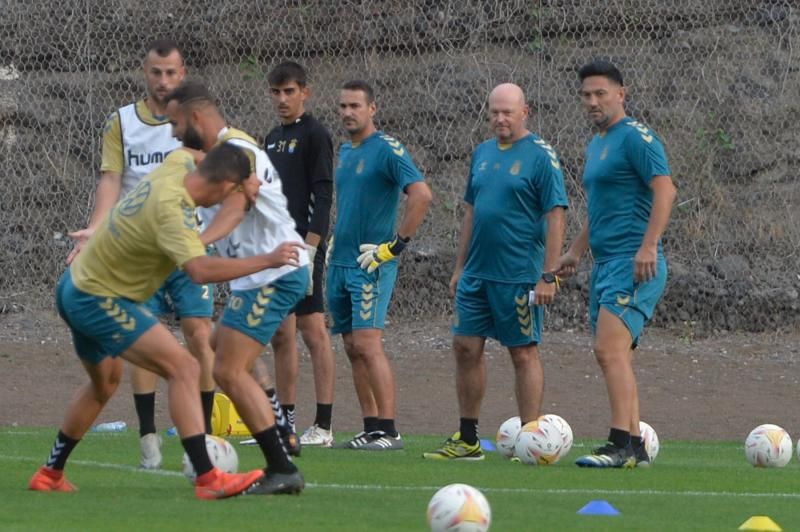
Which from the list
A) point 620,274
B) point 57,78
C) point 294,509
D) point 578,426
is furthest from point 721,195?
point 294,509

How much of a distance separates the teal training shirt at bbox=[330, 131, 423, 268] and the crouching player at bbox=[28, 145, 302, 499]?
3406 mm

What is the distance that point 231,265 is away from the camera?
727cm

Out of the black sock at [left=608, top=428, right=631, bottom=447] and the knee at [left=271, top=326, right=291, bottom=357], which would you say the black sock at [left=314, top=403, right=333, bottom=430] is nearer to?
the knee at [left=271, top=326, right=291, bottom=357]

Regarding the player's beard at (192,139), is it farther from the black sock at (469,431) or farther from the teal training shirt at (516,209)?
the black sock at (469,431)

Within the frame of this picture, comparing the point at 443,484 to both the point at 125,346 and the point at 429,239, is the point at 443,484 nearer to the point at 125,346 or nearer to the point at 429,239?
the point at 125,346

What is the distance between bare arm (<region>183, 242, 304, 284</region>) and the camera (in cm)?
720

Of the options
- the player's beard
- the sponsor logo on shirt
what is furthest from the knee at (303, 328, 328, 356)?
the player's beard

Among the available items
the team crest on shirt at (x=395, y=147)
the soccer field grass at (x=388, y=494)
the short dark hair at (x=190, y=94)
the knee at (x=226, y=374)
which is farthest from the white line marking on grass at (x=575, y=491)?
the team crest on shirt at (x=395, y=147)

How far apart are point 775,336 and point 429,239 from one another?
13.2ft

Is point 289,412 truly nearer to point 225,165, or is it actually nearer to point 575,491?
point 575,491

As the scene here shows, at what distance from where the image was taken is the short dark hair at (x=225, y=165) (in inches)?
288

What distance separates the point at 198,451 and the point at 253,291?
0.98 meters

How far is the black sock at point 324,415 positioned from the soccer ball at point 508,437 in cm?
132

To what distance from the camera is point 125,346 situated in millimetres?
7320
